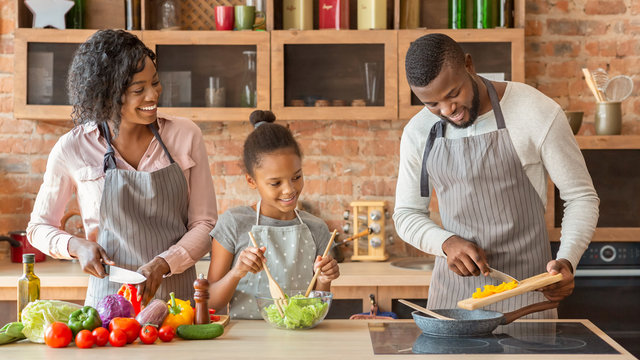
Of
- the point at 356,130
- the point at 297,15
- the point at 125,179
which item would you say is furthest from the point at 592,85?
the point at 125,179

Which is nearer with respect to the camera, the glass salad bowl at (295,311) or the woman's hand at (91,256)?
the glass salad bowl at (295,311)

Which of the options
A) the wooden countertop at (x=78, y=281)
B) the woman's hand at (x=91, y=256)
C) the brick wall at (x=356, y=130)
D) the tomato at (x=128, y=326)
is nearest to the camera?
the tomato at (x=128, y=326)

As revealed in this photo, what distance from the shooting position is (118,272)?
194 cm

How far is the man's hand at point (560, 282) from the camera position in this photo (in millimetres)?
1780

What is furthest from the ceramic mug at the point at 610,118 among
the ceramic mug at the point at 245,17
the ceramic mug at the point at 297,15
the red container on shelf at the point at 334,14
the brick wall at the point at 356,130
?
the ceramic mug at the point at 245,17

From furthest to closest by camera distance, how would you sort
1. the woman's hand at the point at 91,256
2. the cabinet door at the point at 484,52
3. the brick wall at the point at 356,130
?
the brick wall at the point at 356,130 → the cabinet door at the point at 484,52 → the woman's hand at the point at 91,256

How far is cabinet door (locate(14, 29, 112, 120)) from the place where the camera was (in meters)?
3.29

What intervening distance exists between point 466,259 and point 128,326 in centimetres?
87

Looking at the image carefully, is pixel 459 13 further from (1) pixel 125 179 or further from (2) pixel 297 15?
(1) pixel 125 179

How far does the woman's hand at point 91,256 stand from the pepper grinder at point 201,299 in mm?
312

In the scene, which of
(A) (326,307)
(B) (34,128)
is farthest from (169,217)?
(B) (34,128)

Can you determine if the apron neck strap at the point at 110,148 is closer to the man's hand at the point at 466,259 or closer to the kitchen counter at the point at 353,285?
the man's hand at the point at 466,259

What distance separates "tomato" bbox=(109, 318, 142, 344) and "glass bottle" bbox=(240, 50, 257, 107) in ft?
6.03

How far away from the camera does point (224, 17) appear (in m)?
3.36
